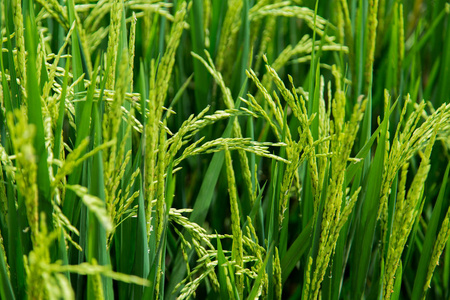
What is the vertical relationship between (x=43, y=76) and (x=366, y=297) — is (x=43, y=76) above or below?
above

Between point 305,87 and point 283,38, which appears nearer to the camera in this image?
point 305,87

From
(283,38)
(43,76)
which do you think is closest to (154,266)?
(43,76)

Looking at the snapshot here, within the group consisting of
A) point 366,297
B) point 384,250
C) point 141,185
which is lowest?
point 366,297

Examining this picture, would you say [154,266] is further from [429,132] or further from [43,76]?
[429,132]

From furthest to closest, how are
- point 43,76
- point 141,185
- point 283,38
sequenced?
point 283,38 < point 43,76 < point 141,185

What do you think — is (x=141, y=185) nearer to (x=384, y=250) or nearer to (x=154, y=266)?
(x=154, y=266)

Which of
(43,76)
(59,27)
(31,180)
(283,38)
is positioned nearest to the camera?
(31,180)
